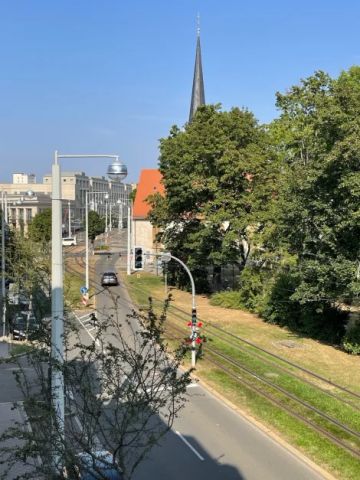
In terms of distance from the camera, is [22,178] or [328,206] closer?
[328,206]

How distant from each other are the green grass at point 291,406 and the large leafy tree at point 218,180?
1421 centimetres

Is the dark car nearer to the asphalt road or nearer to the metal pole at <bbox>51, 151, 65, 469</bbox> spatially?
the asphalt road

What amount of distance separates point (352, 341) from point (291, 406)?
430 inches

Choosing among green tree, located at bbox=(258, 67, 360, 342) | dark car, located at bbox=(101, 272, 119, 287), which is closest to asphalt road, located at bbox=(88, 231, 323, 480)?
green tree, located at bbox=(258, 67, 360, 342)

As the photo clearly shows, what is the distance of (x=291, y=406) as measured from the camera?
60.6ft

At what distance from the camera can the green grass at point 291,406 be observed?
14.1 metres

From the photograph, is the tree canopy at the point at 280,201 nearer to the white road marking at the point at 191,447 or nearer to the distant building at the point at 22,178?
the white road marking at the point at 191,447

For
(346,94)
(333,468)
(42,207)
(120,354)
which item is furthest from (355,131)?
(42,207)

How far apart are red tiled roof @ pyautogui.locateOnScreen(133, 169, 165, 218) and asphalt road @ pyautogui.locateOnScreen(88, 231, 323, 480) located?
61509 mm

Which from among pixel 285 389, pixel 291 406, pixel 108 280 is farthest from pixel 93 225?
pixel 291 406

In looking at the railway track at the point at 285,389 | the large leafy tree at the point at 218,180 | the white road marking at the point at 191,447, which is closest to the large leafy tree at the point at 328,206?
the railway track at the point at 285,389

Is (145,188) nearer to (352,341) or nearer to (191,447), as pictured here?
(352,341)

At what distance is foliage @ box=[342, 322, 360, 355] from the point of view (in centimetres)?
2758

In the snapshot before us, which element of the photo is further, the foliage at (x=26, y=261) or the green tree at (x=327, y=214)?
the green tree at (x=327, y=214)
